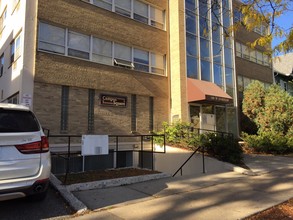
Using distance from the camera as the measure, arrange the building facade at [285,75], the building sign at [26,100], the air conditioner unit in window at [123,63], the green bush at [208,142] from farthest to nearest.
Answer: the building facade at [285,75]
the air conditioner unit in window at [123,63]
the green bush at [208,142]
the building sign at [26,100]

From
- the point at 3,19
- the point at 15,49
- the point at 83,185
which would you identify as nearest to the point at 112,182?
the point at 83,185

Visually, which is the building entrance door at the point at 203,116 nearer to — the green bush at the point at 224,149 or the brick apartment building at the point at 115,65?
the brick apartment building at the point at 115,65

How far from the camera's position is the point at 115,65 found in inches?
606

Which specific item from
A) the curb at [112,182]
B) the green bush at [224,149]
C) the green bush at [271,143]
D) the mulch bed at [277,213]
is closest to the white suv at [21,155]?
the curb at [112,182]

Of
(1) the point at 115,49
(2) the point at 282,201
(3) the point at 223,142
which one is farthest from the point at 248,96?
(2) the point at 282,201

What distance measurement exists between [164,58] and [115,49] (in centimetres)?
375

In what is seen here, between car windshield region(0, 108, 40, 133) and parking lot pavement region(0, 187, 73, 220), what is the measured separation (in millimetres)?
1593

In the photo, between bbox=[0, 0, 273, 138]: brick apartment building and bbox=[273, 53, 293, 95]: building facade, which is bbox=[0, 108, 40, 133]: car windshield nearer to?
bbox=[0, 0, 273, 138]: brick apartment building

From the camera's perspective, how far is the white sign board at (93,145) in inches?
326

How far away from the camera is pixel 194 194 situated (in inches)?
278

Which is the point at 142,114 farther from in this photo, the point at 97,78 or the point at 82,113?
the point at 82,113

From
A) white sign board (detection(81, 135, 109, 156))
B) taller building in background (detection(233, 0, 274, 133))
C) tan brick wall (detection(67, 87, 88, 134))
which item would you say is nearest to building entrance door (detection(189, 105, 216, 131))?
taller building in background (detection(233, 0, 274, 133))

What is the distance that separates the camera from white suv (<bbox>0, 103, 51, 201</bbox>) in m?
4.70

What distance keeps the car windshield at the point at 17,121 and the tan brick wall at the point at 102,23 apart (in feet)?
29.6
